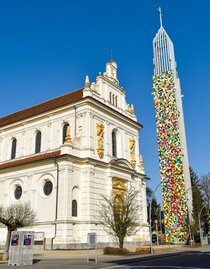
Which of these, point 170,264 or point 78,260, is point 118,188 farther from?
point 170,264

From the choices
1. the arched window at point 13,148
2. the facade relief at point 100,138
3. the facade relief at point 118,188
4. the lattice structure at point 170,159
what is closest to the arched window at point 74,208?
the facade relief at point 118,188

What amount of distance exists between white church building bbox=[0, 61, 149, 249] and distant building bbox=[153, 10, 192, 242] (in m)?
5.42

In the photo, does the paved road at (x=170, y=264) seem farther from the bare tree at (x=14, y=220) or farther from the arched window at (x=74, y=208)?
the arched window at (x=74, y=208)

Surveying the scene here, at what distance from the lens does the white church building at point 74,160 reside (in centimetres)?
3075

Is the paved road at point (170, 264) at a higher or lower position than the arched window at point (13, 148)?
lower

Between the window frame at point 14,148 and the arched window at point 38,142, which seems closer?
the arched window at point 38,142

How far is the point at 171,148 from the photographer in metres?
47.1

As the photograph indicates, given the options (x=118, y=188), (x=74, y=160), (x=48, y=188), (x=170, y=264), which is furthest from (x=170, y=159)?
(x=170, y=264)

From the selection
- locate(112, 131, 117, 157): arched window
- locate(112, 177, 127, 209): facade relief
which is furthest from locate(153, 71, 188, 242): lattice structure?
locate(112, 131, 117, 157): arched window

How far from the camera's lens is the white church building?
30.8 m

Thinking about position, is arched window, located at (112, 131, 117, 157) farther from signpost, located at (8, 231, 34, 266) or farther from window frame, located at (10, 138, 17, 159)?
signpost, located at (8, 231, 34, 266)

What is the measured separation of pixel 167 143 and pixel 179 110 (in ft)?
20.7

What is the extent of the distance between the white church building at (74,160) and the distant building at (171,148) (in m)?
5.42

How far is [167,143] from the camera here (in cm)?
4750
